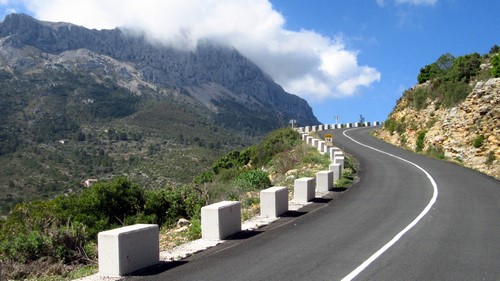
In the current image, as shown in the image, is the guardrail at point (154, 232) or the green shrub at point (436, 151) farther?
the green shrub at point (436, 151)

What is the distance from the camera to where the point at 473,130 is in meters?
28.7

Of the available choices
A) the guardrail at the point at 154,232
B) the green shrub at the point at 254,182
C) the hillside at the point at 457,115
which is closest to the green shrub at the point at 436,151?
the hillside at the point at 457,115

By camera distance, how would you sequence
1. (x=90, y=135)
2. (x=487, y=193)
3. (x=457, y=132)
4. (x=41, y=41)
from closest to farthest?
(x=487, y=193) < (x=457, y=132) < (x=90, y=135) < (x=41, y=41)

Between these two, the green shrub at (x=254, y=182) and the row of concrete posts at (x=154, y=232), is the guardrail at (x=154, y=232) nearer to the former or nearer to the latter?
the row of concrete posts at (x=154, y=232)

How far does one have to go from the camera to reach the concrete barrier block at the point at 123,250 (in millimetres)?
7523

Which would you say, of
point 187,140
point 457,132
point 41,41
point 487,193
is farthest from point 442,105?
point 41,41

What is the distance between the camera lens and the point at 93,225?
50.1 feet

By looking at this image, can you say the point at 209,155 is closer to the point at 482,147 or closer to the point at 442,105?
the point at 442,105

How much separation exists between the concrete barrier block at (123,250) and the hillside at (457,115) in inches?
809

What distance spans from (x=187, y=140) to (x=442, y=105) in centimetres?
8655

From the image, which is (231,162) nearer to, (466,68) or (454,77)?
(454,77)

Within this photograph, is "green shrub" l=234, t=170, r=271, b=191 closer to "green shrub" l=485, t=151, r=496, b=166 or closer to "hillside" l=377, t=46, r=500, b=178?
"hillside" l=377, t=46, r=500, b=178

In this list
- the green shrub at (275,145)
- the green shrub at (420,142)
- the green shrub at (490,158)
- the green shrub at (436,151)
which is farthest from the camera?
the green shrub at (275,145)

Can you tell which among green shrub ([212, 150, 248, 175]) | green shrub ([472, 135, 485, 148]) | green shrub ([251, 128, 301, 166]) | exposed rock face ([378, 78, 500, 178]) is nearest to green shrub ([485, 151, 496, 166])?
exposed rock face ([378, 78, 500, 178])
